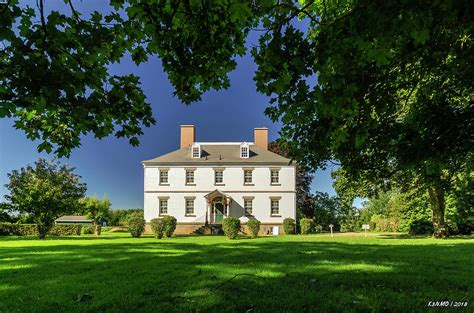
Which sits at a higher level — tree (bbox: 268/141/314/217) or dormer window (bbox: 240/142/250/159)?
dormer window (bbox: 240/142/250/159)

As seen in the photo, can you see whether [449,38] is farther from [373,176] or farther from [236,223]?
[236,223]

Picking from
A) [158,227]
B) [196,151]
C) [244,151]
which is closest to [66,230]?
[158,227]

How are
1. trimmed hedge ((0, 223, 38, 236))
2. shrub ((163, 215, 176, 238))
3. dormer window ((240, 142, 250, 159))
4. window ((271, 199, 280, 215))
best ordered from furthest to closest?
dormer window ((240, 142, 250, 159)) < window ((271, 199, 280, 215)) < trimmed hedge ((0, 223, 38, 236)) < shrub ((163, 215, 176, 238))

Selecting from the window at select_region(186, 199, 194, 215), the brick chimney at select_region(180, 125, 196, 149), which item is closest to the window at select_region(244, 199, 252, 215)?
the window at select_region(186, 199, 194, 215)

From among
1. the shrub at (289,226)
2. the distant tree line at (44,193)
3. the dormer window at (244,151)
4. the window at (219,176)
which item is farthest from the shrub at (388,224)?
the distant tree line at (44,193)

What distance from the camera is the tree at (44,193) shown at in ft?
92.6

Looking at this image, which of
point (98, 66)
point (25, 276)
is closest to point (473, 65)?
point (98, 66)

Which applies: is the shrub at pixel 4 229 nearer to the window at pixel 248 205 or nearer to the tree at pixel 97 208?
the tree at pixel 97 208

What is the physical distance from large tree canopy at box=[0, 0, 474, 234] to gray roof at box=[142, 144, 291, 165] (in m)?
29.8

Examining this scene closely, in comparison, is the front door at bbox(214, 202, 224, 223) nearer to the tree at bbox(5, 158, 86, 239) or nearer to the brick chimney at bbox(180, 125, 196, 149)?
the brick chimney at bbox(180, 125, 196, 149)

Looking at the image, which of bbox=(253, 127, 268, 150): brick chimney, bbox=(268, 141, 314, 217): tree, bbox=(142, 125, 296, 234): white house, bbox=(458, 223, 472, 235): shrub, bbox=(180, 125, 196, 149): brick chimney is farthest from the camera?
bbox=(268, 141, 314, 217): tree

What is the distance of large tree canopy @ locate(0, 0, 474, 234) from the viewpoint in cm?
370

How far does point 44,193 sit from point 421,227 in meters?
34.6

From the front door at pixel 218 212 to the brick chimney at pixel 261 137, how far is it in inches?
350
